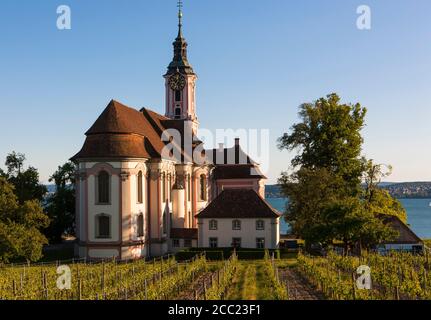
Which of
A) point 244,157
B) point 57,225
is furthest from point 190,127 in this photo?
point 57,225

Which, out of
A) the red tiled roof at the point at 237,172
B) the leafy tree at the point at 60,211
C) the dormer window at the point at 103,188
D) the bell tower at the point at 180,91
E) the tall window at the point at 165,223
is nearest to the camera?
the dormer window at the point at 103,188

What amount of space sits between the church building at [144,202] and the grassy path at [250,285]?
10.3m

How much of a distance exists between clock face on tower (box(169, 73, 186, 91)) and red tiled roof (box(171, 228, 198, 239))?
2345 cm

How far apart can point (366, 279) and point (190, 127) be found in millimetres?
40083

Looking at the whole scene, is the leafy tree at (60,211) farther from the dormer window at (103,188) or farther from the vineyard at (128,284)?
the vineyard at (128,284)

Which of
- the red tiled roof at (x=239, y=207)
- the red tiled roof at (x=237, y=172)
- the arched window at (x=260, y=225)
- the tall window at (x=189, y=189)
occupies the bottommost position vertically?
the arched window at (x=260, y=225)

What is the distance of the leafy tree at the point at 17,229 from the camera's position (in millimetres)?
41406

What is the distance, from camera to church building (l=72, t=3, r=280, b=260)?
48.6 meters

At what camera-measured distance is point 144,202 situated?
5175 cm

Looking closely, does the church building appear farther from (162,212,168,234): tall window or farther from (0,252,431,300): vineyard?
(0,252,431,300): vineyard

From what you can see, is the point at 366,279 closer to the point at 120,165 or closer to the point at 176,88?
the point at 120,165

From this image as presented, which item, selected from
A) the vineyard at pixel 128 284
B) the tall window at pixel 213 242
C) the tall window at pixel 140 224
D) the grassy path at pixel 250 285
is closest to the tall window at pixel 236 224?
the tall window at pixel 213 242

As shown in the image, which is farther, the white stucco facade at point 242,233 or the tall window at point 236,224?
the tall window at point 236,224

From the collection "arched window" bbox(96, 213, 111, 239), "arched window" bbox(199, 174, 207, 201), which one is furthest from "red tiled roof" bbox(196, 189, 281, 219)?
"arched window" bbox(199, 174, 207, 201)
